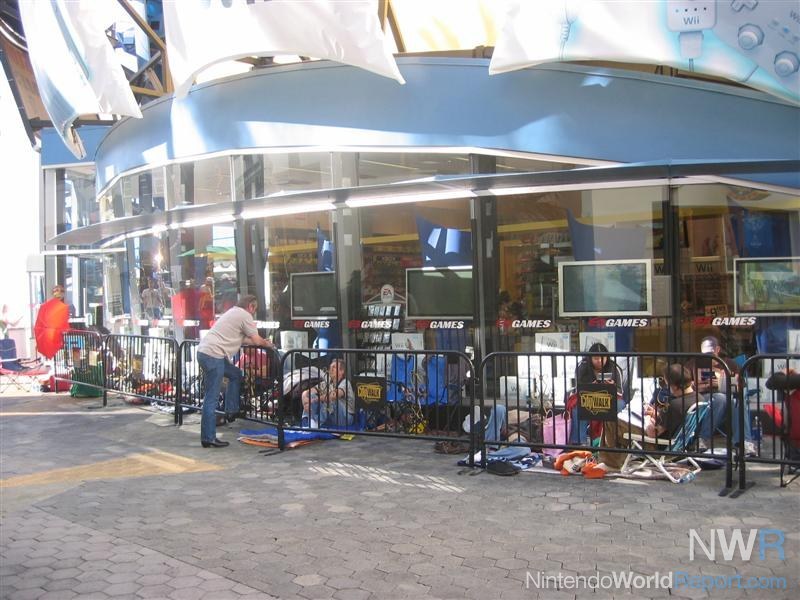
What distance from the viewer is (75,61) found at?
1138 cm

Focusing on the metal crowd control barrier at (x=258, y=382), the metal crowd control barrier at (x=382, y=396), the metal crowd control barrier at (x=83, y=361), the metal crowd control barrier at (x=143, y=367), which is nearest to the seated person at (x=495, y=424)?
the metal crowd control barrier at (x=382, y=396)

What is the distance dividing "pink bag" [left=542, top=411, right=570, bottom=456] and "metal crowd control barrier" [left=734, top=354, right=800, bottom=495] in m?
1.54

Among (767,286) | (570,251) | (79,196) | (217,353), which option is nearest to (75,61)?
(217,353)

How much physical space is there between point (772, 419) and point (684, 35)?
12.5 ft

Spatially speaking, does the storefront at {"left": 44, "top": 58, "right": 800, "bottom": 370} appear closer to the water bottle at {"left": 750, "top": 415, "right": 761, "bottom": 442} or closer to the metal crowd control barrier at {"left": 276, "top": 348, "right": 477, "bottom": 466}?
the metal crowd control barrier at {"left": 276, "top": 348, "right": 477, "bottom": 466}

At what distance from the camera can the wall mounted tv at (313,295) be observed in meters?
10.3

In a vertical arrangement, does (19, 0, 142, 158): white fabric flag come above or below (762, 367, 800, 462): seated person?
above

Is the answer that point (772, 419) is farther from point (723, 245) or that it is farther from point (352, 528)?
point (352, 528)

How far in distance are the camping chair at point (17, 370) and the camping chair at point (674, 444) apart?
41.3 ft

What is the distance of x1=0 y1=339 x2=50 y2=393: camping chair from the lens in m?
15.2

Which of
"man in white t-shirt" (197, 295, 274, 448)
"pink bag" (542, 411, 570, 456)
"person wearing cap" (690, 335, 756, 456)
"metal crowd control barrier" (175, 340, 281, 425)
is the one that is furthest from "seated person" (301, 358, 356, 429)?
"person wearing cap" (690, 335, 756, 456)

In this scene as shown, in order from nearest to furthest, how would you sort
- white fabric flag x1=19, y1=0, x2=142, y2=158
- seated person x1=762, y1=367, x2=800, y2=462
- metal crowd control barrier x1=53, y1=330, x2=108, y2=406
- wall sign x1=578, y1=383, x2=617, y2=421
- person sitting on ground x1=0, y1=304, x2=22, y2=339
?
1. seated person x1=762, y1=367, x2=800, y2=462
2. wall sign x1=578, y1=383, x2=617, y2=421
3. white fabric flag x1=19, y1=0, x2=142, y2=158
4. metal crowd control barrier x1=53, y1=330, x2=108, y2=406
5. person sitting on ground x1=0, y1=304, x2=22, y2=339

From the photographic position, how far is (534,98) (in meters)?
8.75

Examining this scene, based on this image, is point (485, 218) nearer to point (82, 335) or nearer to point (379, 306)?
point (379, 306)
